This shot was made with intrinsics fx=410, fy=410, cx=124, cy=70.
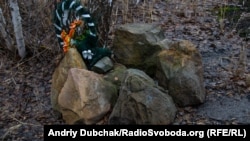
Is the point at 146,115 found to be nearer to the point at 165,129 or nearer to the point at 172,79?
the point at 165,129

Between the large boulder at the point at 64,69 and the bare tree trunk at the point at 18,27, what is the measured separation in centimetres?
135

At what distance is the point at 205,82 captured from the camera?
4.23 metres

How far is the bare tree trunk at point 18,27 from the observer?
16.6 feet

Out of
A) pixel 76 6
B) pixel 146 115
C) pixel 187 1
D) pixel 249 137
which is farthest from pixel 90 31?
pixel 187 1

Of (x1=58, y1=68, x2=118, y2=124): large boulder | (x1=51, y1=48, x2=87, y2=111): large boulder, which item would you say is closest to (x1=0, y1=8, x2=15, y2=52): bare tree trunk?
(x1=51, y1=48, x2=87, y2=111): large boulder

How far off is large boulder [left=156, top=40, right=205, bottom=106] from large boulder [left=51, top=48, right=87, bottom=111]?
0.79 m

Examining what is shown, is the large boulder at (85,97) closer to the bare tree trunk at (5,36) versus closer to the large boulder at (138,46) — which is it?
the large boulder at (138,46)

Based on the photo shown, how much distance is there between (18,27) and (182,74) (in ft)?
7.84

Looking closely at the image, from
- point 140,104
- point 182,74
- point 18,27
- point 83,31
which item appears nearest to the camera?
point 140,104

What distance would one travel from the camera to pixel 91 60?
4164 millimetres

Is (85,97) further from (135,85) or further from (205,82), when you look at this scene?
(205,82)

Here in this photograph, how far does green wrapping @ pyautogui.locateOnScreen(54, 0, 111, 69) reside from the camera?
418 centimetres

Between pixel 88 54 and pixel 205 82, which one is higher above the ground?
pixel 88 54

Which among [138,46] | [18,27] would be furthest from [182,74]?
[18,27]
